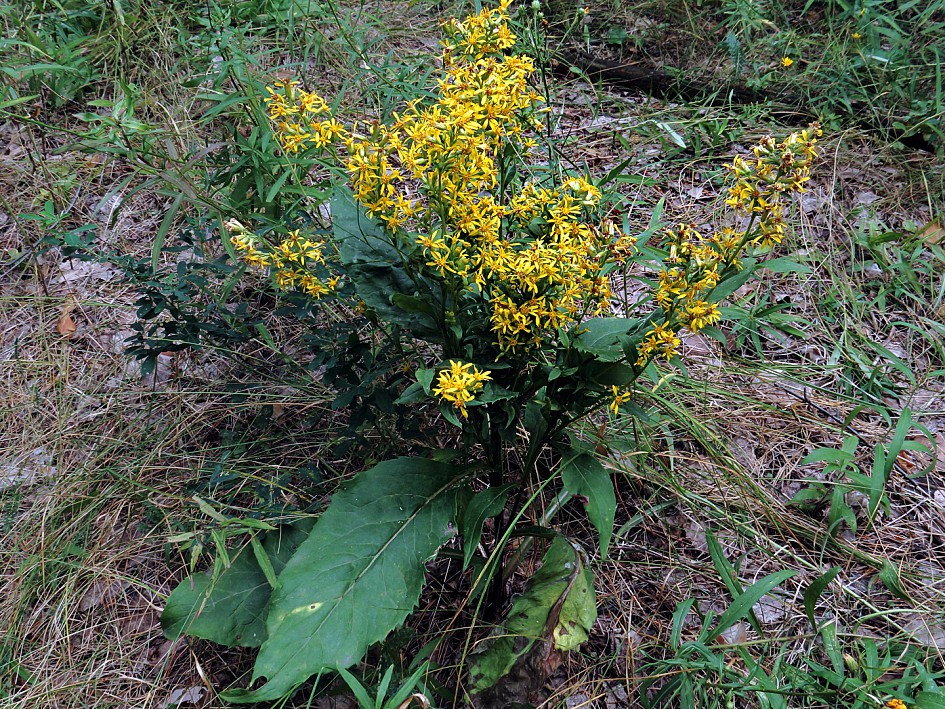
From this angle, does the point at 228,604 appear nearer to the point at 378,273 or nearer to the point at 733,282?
the point at 378,273

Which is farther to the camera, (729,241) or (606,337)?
(606,337)

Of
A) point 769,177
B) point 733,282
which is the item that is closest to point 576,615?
point 733,282

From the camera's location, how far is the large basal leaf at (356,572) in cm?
170

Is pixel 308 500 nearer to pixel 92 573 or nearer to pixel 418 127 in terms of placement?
pixel 92 573

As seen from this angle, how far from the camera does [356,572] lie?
1.82 meters

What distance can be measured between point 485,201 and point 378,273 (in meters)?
0.43

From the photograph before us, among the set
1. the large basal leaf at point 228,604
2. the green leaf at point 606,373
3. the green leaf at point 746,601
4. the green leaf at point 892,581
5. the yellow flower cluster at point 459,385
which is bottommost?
the green leaf at point 892,581

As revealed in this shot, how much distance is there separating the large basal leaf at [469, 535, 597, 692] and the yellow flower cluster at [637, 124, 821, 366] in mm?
692

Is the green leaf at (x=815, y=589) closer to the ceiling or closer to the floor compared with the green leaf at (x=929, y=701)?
closer to the ceiling

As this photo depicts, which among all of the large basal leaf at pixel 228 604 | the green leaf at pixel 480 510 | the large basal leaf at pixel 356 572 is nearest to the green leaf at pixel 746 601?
the green leaf at pixel 480 510

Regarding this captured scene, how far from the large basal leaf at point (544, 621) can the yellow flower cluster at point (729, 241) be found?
2.27 feet

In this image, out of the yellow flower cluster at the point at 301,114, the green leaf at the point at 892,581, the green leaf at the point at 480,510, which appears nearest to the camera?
the yellow flower cluster at the point at 301,114

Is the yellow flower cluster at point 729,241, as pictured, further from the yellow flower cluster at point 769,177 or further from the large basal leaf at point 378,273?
the large basal leaf at point 378,273

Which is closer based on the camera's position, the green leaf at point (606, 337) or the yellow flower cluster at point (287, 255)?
the green leaf at point (606, 337)
